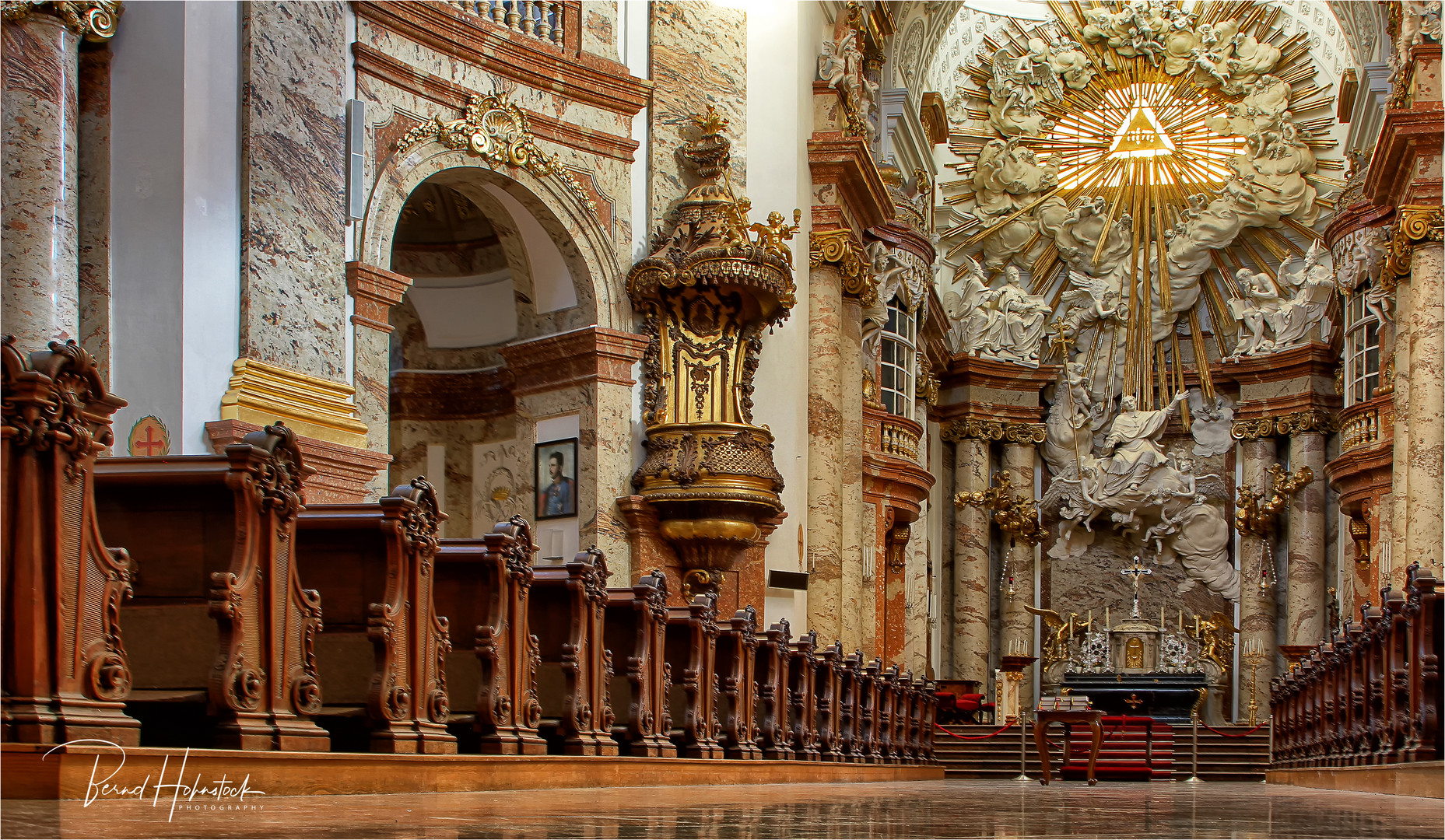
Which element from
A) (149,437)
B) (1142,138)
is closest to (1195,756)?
(149,437)

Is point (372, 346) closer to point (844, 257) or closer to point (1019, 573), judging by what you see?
point (844, 257)

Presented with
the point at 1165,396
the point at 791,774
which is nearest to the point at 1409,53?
the point at 1165,396

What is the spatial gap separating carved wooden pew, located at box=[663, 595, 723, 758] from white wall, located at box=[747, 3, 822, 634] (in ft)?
19.7

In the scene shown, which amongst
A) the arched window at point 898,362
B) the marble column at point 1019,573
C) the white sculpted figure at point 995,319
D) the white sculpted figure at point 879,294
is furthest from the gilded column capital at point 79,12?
the marble column at point 1019,573

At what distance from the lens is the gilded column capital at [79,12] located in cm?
990

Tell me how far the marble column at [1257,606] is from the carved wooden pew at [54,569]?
21.2 metres

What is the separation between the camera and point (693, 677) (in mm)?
9727

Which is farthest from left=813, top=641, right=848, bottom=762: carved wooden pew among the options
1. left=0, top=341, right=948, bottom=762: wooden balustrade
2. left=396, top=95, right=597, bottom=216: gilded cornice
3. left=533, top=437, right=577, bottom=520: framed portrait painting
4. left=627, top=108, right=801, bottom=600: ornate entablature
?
left=396, top=95, right=597, bottom=216: gilded cornice

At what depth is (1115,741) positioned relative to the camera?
17969mm

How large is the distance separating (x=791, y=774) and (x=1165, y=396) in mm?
15906

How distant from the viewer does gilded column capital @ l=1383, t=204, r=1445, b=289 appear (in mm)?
16500

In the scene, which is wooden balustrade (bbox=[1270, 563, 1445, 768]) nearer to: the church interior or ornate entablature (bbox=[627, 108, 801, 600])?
the church interior

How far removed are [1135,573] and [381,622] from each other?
777 inches

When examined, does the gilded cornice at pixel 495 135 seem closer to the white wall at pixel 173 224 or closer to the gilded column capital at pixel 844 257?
the white wall at pixel 173 224
